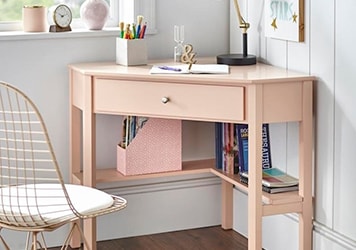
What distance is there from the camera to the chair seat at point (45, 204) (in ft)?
8.73

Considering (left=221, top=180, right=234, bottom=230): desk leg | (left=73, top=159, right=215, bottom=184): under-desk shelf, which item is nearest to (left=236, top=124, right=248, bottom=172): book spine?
(left=73, top=159, right=215, bottom=184): under-desk shelf

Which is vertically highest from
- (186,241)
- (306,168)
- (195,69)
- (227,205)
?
(195,69)

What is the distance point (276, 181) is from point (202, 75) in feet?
1.67

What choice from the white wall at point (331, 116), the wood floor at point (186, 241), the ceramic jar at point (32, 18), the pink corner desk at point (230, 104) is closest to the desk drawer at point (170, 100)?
the pink corner desk at point (230, 104)

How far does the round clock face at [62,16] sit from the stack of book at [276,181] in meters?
0.99

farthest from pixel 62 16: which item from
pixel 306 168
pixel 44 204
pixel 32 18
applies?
pixel 306 168

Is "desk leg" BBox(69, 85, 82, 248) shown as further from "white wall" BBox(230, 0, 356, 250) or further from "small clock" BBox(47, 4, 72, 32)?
"white wall" BBox(230, 0, 356, 250)

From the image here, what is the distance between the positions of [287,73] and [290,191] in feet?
1.48

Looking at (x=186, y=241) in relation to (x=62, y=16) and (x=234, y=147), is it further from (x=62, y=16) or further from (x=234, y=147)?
(x=62, y=16)

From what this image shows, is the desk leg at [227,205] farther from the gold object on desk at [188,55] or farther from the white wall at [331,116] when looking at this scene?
the gold object on desk at [188,55]

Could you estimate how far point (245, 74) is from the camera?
9.95 ft

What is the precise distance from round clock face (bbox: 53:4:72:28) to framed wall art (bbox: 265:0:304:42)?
0.84 m

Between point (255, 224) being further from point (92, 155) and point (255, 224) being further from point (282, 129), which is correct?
point (92, 155)

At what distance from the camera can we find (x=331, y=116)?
2.95m
